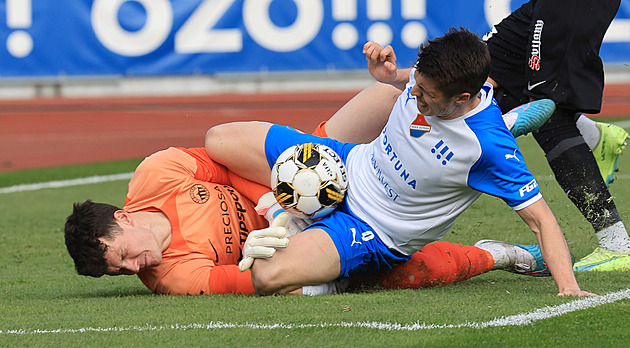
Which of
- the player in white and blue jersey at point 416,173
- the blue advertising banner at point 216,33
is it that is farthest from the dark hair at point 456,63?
the blue advertising banner at point 216,33

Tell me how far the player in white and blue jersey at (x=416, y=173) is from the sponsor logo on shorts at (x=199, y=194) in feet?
0.73

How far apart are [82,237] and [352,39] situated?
29.2 feet

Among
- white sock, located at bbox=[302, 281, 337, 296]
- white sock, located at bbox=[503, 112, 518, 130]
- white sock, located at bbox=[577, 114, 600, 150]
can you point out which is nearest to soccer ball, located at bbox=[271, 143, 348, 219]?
white sock, located at bbox=[302, 281, 337, 296]

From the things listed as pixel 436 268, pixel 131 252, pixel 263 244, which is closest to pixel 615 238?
pixel 436 268

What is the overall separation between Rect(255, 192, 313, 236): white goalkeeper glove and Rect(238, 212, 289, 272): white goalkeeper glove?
0.17 m

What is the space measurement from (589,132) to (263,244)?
2140mm

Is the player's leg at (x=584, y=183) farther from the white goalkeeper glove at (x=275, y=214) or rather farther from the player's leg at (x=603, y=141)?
the white goalkeeper glove at (x=275, y=214)

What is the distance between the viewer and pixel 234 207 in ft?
14.1

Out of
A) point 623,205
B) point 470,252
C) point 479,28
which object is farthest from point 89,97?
point 470,252

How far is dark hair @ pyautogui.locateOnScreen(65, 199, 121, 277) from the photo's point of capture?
386cm

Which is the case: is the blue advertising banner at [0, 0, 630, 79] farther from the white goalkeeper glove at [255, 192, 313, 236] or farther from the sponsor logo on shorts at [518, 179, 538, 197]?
the sponsor logo on shorts at [518, 179, 538, 197]

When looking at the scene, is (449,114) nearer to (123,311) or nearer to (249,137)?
(249,137)

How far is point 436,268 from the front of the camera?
160 inches

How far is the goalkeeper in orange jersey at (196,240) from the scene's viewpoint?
389 cm
